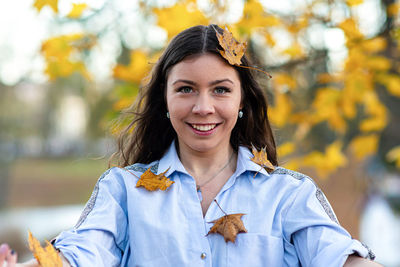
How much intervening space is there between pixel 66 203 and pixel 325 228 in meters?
14.3

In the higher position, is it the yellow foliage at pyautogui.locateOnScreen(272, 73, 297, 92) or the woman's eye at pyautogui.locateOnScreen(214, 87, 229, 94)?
the yellow foliage at pyautogui.locateOnScreen(272, 73, 297, 92)

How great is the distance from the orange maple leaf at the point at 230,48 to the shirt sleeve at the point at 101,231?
63 centimetres

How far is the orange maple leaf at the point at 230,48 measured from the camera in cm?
188

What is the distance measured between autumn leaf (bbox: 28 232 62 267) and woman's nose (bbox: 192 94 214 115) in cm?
70

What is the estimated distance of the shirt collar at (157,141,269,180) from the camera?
194 centimetres

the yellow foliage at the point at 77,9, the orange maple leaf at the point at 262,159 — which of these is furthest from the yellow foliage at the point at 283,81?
the yellow foliage at the point at 77,9

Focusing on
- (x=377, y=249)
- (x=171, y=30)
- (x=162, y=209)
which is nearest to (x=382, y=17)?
(x=171, y=30)

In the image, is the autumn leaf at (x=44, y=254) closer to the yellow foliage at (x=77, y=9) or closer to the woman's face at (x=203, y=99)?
the woman's face at (x=203, y=99)

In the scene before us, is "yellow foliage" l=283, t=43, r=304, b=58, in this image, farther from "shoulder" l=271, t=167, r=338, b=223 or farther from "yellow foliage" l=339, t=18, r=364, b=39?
"shoulder" l=271, t=167, r=338, b=223

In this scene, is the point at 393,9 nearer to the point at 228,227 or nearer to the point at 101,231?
the point at 228,227

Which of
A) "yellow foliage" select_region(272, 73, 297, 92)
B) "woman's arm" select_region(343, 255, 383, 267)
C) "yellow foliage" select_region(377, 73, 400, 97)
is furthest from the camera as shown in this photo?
"yellow foliage" select_region(272, 73, 297, 92)

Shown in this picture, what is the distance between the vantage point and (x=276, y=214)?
5.94 feet

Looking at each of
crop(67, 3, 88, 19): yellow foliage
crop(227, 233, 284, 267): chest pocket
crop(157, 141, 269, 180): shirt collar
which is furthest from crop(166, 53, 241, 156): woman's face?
crop(67, 3, 88, 19): yellow foliage

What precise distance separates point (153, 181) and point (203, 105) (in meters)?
0.36
